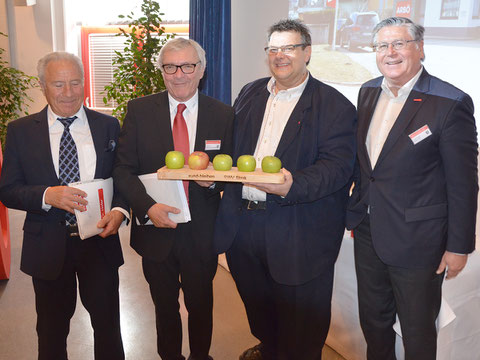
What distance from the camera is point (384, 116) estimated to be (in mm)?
1917

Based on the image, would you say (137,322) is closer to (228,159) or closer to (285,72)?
(228,159)

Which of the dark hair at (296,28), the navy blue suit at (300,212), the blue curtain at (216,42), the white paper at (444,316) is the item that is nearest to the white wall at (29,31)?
the blue curtain at (216,42)

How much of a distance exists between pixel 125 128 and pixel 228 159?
56 cm

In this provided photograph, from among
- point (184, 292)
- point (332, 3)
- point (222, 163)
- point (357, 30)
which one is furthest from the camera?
point (332, 3)

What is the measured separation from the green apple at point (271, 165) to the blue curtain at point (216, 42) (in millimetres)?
2962

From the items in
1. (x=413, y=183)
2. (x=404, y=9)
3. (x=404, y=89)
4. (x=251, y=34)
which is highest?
(x=404, y=9)

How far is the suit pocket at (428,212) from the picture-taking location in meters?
1.78

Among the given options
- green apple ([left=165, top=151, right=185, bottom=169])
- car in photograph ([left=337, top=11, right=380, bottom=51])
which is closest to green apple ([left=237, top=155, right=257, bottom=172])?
green apple ([left=165, top=151, right=185, bottom=169])

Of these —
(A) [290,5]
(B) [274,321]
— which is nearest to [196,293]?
(B) [274,321]

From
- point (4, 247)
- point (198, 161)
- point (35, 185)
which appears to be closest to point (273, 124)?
point (198, 161)

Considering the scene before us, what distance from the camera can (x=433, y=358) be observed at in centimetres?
190

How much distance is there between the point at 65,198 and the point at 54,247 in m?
0.27

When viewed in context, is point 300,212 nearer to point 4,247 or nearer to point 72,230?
point 72,230

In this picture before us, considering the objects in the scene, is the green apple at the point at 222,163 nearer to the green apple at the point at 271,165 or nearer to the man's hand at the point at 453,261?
the green apple at the point at 271,165
